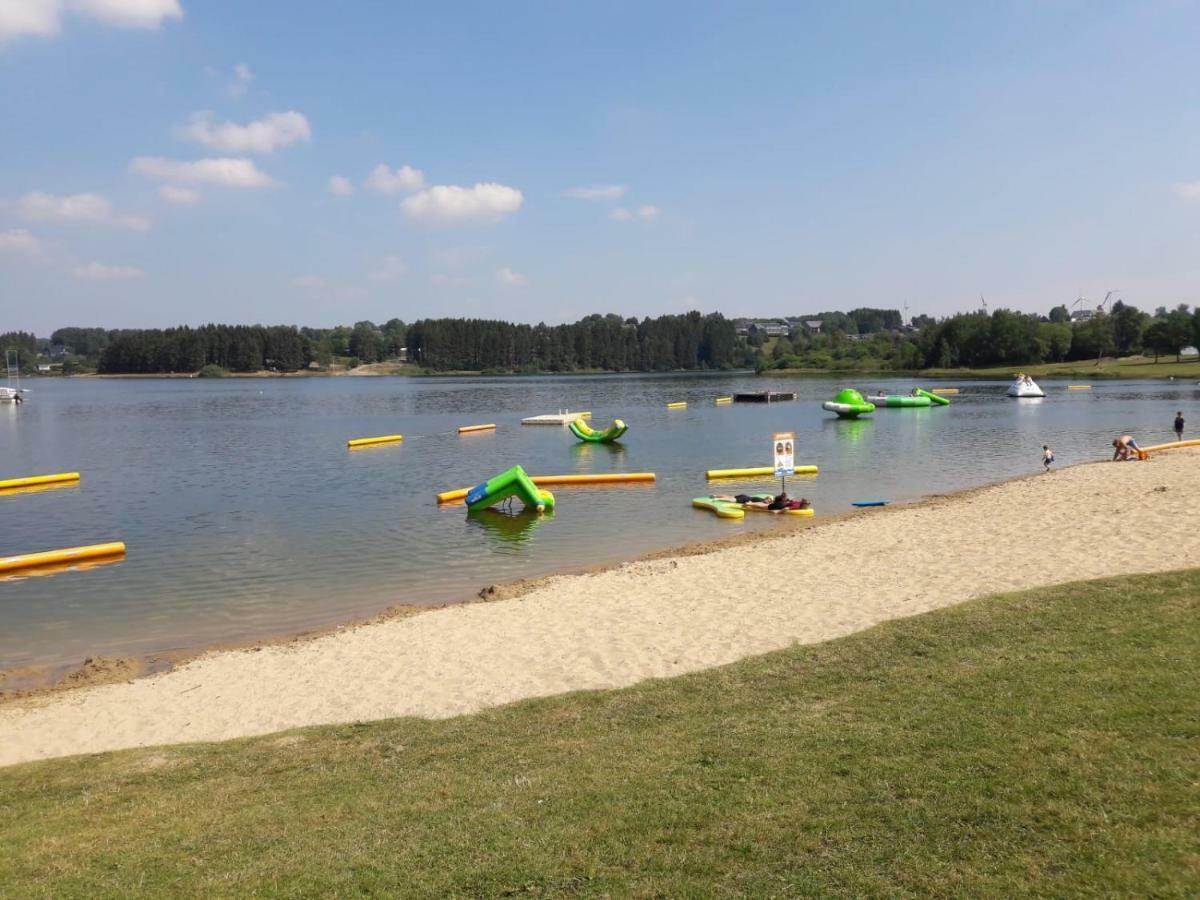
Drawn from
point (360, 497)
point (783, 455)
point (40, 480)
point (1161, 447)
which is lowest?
point (360, 497)

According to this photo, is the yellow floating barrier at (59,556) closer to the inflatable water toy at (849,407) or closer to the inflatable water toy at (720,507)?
the inflatable water toy at (720,507)

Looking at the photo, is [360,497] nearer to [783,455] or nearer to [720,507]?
[720,507]

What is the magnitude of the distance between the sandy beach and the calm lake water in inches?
111

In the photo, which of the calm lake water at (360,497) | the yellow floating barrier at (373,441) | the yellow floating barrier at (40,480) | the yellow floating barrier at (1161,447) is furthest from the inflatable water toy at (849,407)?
the yellow floating barrier at (40,480)

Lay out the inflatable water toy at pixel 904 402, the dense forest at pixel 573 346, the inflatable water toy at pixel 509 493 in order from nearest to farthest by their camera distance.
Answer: the inflatable water toy at pixel 509 493, the inflatable water toy at pixel 904 402, the dense forest at pixel 573 346

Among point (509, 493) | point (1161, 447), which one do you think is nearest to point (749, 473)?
point (509, 493)

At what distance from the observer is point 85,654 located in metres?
14.4

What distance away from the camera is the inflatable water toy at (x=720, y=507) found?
82.7 feet

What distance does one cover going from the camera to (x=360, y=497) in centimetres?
3089

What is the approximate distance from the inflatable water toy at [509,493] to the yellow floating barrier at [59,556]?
9.58 metres

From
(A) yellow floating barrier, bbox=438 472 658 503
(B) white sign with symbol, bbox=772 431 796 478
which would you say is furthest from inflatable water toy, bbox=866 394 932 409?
(B) white sign with symbol, bbox=772 431 796 478

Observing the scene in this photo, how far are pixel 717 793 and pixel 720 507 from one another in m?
19.9

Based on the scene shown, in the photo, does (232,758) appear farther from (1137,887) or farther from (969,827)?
(1137,887)

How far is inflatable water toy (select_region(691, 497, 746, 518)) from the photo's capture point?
2520 cm
